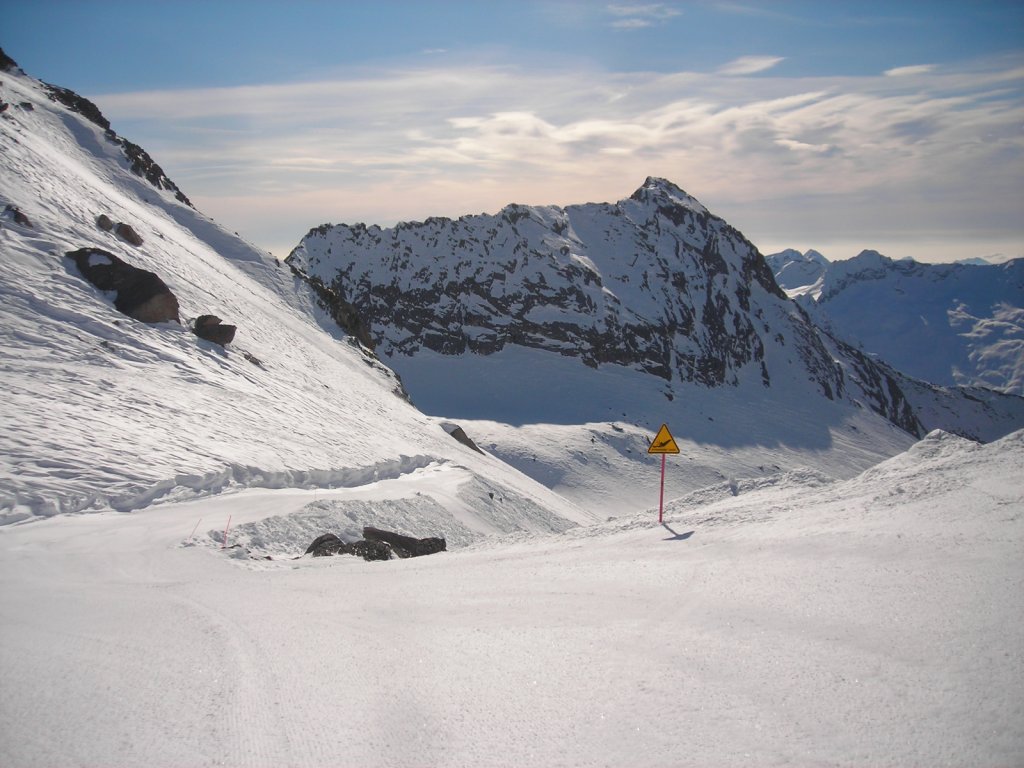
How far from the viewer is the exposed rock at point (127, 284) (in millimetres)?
26734

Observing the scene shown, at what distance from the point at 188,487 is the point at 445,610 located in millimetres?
10501

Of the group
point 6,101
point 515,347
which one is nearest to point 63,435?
point 6,101

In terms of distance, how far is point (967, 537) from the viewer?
8.19 m

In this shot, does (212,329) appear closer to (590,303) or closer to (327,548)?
(327,548)

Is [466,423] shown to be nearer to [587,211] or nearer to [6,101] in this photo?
[6,101]

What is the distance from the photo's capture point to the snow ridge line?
1242 cm

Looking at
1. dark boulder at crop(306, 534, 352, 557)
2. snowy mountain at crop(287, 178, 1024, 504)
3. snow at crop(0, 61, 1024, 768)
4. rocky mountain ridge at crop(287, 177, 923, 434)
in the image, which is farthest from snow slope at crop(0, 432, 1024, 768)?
rocky mountain ridge at crop(287, 177, 923, 434)

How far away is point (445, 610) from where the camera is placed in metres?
8.16

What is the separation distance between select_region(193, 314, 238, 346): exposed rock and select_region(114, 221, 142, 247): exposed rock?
747cm

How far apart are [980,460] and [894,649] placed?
6.90 metres

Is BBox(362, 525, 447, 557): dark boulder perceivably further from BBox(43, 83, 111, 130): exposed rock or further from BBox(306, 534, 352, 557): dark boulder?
BBox(43, 83, 111, 130): exposed rock

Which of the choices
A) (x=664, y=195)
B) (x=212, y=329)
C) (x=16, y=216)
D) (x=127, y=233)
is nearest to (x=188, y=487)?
(x=212, y=329)

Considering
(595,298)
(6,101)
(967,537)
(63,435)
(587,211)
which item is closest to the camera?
(967,537)

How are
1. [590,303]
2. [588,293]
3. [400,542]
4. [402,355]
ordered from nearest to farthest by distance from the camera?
[400,542]
[402,355]
[590,303]
[588,293]
